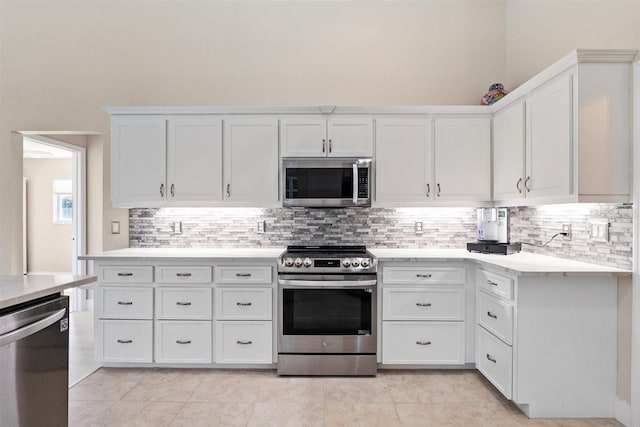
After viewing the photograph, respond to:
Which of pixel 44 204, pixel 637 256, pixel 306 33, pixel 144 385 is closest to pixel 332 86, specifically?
pixel 306 33

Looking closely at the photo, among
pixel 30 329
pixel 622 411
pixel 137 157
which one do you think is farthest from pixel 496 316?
pixel 137 157

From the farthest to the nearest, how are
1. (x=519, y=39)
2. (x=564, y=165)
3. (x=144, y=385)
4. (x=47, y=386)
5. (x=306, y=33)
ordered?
(x=306, y=33), (x=519, y=39), (x=144, y=385), (x=564, y=165), (x=47, y=386)

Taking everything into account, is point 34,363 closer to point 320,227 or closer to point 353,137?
point 320,227

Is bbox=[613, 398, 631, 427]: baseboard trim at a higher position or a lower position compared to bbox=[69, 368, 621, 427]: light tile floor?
higher

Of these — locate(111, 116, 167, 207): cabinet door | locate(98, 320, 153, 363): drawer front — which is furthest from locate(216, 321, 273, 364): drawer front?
locate(111, 116, 167, 207): cabinet door

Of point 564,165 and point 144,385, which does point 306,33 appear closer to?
point 564,165

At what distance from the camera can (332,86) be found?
12.1 feet

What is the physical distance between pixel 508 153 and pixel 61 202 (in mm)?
7675

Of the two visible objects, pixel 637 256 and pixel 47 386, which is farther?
pixel 637 256

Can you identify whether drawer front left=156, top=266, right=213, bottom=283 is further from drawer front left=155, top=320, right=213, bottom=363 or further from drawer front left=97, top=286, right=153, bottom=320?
drawer front left=155, top=320, right=213, bottom=363

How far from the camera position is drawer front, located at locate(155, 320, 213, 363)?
2.99 metres

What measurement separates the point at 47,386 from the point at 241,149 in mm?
2145

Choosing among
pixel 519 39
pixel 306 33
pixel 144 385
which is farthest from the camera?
pixel 306 33

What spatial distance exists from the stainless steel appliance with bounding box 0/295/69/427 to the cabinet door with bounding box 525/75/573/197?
2.77 meters
